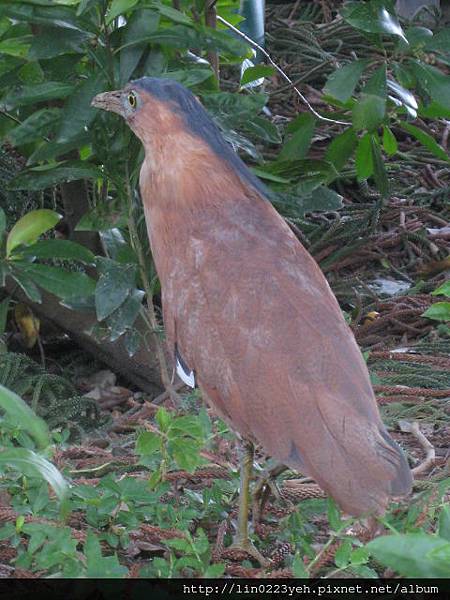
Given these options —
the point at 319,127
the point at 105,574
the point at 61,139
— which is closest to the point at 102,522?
the point at 105,574

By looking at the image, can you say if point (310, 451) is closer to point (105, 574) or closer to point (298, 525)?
point (298, 525)

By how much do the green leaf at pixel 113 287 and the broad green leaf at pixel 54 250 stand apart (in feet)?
0.42

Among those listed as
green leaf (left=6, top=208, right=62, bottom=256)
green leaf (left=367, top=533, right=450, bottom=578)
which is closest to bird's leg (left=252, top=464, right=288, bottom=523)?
green leaf (left=367, top=533, right=450, bottom=578)

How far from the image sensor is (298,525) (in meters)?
3.11

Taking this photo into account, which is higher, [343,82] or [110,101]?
[110,101]

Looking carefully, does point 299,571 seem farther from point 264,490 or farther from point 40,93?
point 40,93

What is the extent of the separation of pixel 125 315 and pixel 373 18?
1.65 m

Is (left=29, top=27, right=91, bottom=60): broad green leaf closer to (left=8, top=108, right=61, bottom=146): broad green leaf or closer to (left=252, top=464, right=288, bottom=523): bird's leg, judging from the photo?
(left=8, top=108, right=61, bottom=146): broad green leaf

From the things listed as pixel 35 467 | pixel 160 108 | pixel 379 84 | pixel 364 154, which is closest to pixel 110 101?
pixel 160 108

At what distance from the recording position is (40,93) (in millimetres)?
4270

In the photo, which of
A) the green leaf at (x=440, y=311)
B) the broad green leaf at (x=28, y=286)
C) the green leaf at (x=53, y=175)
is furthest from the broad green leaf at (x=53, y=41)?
the green leaf at (x=440, y=311)

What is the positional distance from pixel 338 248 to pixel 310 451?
3.82 meters

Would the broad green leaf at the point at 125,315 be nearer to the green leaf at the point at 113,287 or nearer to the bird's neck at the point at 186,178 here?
the green leaf at the point at 113,287

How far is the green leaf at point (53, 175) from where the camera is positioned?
4.47m
